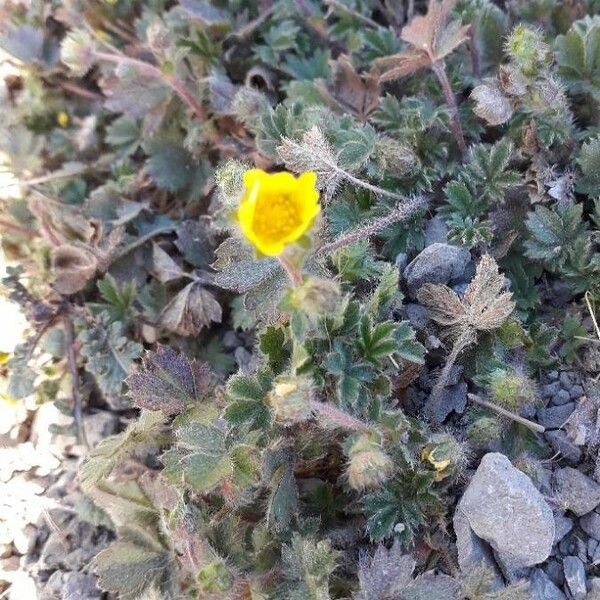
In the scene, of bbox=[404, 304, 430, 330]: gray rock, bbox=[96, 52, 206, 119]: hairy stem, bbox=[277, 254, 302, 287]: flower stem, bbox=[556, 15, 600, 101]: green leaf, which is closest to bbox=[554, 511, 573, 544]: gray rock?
bbox=[404, 304, 430, 330]: gray rock

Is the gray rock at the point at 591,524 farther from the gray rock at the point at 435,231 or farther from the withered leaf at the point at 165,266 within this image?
the withered leaf at the point at 165,266

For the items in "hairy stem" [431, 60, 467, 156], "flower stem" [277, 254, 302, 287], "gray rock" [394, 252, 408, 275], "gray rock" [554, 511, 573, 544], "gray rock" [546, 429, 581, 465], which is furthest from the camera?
"hairy stem" [431, 60, 467, 156]

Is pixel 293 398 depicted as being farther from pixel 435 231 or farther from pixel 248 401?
pixel 435 231

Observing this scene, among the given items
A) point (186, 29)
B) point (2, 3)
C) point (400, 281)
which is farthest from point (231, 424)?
point (2, 3)

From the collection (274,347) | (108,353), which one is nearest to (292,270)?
(274,347)

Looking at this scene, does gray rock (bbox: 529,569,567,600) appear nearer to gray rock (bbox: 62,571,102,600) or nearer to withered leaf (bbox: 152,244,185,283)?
gray rock (bbox: 62,571,102,600)
